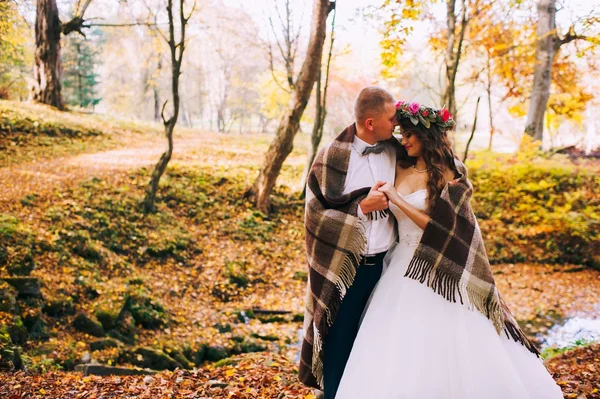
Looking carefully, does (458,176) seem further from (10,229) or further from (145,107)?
(145,107)

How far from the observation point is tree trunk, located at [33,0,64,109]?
1571 centimetres

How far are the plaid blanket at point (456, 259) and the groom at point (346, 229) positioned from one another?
311mm

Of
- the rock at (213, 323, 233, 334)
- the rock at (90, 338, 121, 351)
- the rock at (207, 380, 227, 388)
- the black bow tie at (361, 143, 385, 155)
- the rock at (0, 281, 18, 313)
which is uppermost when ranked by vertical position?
the black bow tie at (361, 143, 385, 155)

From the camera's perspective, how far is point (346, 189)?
3.20m

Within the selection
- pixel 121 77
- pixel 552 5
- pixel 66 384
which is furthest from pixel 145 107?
pixel 66 384

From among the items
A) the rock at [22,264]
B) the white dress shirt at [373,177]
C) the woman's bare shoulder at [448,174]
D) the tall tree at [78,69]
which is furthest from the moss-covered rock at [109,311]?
the tall tree at [78,69]

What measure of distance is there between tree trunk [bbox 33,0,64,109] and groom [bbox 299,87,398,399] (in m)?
15.6

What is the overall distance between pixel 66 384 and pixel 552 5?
50.7 feet

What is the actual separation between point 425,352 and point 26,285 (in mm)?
5148

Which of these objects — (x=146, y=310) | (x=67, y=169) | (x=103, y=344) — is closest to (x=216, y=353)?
(x=146, y=310)

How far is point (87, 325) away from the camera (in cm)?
627

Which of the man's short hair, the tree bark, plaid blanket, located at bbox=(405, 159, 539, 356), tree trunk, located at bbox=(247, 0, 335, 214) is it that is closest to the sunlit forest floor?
tree trunk, located at bbox=(247, 0, 335, 214)

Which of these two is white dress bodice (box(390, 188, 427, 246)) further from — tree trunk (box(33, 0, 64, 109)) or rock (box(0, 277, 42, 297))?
tree trunk (box(33, 0, 64, 109))

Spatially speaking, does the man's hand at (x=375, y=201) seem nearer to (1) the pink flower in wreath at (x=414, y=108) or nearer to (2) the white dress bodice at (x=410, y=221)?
(2) the white dress bodice at (x=410, y=221)
